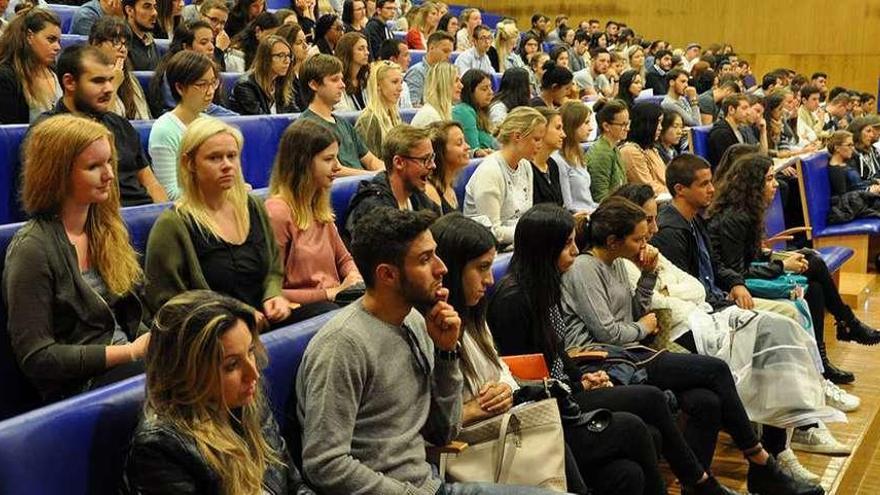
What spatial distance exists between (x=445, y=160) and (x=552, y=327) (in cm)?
79

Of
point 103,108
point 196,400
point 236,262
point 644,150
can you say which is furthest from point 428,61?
point 196,400

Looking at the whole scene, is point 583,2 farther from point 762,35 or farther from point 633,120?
point 633,120

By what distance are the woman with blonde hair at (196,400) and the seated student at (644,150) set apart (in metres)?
2.72

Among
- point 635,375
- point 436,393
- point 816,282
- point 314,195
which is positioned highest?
point 314,195

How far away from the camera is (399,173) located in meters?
2.40

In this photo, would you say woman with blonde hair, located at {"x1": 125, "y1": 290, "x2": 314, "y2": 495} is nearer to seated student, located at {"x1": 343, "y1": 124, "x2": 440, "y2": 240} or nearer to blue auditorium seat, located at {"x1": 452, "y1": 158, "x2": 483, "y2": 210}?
seated student, located at {"x1": 343, "y1": 124, "x2": 440, "y2": 240}

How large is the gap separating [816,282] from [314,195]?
5.78ft

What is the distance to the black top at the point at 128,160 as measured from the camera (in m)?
2.46

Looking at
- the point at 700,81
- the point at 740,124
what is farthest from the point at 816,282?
the point at 700,81

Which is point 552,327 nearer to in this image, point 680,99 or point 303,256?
point 303,256

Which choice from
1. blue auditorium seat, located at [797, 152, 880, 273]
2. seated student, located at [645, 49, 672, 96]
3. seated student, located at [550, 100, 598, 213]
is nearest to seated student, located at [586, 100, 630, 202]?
seated student, located at [550, 100, 598, 213]

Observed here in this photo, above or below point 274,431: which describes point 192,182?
above

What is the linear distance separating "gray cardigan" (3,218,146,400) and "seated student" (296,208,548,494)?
346 mm

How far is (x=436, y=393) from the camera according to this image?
1.54 meters
